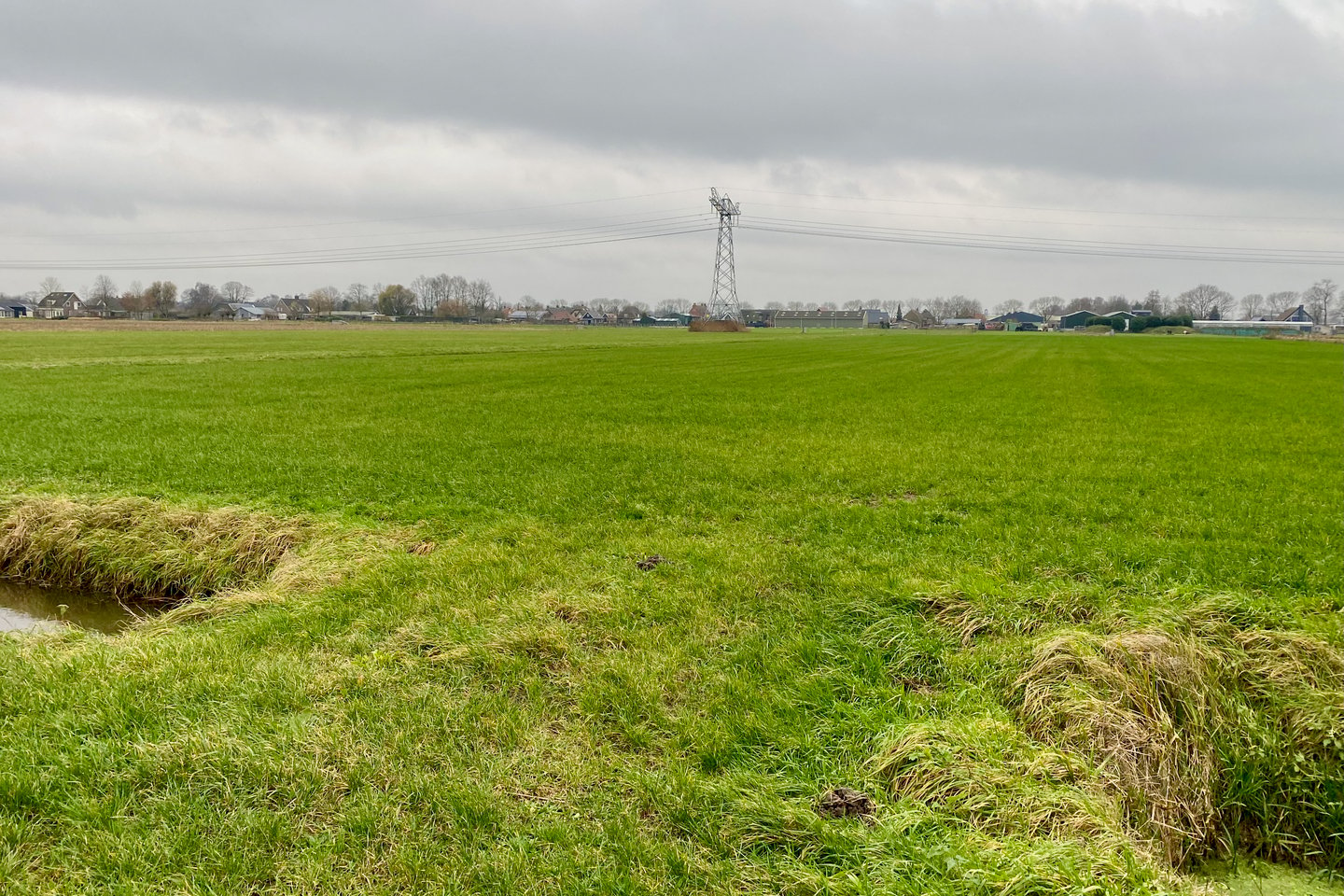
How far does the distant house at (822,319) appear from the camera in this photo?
17538 cm

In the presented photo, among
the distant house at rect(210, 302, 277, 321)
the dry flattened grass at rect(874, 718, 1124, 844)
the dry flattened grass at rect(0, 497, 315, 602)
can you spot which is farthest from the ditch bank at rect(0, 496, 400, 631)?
the distant house at rect(210, 302, 277, 321)

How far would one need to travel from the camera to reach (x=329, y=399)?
22.8m

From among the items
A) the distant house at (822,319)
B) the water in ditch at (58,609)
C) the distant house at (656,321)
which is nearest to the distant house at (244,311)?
the distant house at (656,321)

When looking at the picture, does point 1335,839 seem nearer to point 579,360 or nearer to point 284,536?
point 284,536

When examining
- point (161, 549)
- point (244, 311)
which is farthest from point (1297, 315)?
point (244, 311)

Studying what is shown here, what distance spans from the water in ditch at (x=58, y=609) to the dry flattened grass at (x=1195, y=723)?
9403mm

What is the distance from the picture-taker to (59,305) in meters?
153

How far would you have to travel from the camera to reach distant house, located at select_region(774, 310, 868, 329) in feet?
575

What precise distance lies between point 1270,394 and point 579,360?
3348 cm

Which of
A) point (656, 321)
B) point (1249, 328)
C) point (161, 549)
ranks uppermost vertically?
point (656, 321)

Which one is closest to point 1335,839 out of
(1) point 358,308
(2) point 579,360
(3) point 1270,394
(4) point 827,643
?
(4) point 827,643

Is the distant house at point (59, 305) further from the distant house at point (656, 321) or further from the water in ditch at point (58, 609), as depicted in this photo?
the water in ditch at point (58, 609)

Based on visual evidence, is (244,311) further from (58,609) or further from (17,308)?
(58,609)

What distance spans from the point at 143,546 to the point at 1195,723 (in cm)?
1179
